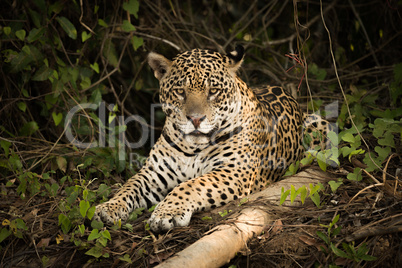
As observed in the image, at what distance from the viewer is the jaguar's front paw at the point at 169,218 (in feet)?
14.2

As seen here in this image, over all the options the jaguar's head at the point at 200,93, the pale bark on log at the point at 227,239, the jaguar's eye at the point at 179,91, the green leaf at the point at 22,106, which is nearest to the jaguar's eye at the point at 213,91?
the jaguar's head at the point at 200,93

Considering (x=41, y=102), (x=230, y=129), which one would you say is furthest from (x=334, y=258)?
(x=41, y=102)

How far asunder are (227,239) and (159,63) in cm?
252

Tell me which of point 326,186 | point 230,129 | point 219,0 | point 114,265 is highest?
point 219,0

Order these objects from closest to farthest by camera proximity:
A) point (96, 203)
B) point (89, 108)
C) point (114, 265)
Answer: point (114, 265) → point (96, 203) → point (89, 108)

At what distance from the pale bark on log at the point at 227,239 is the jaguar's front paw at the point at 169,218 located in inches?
18.3

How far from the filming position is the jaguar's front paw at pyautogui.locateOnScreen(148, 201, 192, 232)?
4.33 meters

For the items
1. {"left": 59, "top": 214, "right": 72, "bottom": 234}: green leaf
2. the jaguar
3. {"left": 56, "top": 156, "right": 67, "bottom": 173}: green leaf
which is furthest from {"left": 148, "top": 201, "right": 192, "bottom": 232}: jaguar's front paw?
{"left": 56, "top": 156, "right": 67, "bottom": 173}: green leaf

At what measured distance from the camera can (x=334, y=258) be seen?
358 centimetres

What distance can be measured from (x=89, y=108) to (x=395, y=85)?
13.3 ft

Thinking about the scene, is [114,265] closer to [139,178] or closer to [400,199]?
[139,178]

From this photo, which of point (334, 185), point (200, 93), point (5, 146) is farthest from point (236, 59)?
point (5, 146)

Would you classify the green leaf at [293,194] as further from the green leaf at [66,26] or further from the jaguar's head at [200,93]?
the green leaf at [66,26]

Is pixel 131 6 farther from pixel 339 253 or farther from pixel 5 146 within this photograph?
pixel 339 253
